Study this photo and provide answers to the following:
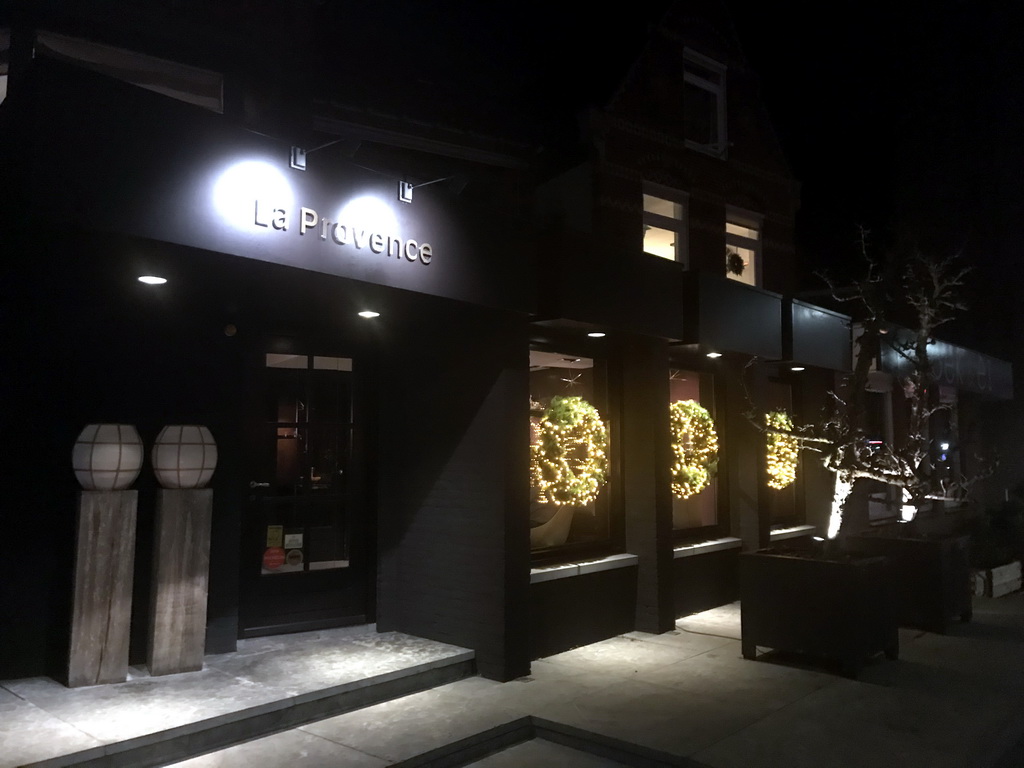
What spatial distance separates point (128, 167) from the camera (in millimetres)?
4324

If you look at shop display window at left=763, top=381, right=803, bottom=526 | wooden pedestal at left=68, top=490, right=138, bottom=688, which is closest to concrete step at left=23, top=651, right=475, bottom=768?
wooden pedestal at left=68, top=490, right=138, bottom=688

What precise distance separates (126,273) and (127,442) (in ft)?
4.19

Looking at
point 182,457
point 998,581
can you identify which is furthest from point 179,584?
point 998,581

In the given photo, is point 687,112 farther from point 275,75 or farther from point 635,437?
point 275,75

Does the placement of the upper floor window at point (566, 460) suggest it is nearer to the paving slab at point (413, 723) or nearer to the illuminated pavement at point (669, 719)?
the illuminated pavement at point (669, 719)

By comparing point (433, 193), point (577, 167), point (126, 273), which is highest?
point (577, 167)

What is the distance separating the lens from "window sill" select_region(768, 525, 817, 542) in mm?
10625

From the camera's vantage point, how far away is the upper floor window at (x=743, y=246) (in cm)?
1102

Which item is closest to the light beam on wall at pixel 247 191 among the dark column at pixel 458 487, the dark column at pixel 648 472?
the dark column at pixel 458 487

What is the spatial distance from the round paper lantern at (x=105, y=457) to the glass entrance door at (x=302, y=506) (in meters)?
1.42

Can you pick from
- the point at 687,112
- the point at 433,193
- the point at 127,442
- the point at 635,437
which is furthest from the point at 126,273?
the point at 687,112

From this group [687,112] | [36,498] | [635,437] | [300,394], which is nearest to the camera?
[36,498]

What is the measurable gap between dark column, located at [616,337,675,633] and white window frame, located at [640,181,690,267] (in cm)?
192

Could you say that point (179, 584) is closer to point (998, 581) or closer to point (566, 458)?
point (566, 458)
